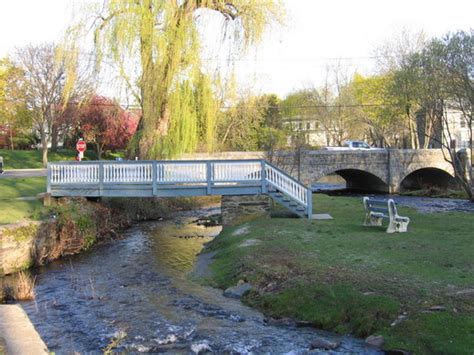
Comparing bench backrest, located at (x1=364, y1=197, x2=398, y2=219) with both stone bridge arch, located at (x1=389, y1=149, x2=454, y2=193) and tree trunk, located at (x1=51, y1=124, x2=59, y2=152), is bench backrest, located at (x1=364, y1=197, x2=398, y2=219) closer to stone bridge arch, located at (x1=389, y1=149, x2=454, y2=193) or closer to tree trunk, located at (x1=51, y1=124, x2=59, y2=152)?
stone bridge arch, located at (x1=389, y1=149, x2=454, y2=193)

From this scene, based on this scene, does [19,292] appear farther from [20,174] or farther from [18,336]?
[20,174]

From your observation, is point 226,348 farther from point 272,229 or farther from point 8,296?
point 272,229

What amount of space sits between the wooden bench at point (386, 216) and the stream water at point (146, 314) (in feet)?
17.6

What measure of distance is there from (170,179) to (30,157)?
33233 millimetres

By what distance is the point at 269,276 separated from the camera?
9977mm

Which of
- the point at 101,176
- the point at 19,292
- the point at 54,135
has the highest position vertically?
the point at 54,135

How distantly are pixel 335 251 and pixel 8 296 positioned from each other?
6.99m

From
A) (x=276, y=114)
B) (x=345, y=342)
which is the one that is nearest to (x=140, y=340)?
(x=345, y=342)

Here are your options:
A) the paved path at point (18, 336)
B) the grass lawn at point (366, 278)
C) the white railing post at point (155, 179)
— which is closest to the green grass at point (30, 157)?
the white railing post at point (155, 179)

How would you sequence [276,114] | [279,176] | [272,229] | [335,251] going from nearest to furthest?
[335,251]
[272,229]
[279,176]
[276,114]

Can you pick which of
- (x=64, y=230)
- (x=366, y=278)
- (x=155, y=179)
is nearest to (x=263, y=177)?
(x=155, y=179)

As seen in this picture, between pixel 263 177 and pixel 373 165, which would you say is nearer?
pixel 263 177

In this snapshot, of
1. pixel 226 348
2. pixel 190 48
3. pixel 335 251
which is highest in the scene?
pixel 190 48

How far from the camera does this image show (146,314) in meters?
9.06
